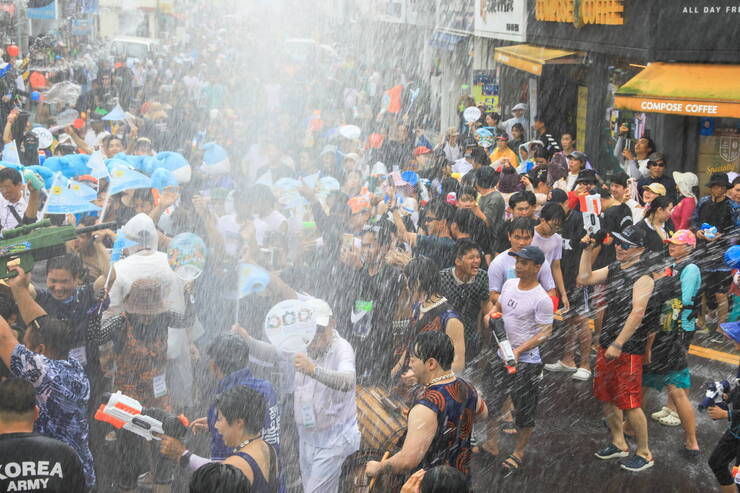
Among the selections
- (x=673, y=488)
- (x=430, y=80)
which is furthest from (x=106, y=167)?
(x=430, y=80)

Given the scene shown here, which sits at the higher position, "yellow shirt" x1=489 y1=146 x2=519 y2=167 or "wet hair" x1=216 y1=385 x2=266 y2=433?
"yellow shirt" x1=489 y1=146 x2=519 y2=167

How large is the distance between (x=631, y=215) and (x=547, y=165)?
8.72 ft

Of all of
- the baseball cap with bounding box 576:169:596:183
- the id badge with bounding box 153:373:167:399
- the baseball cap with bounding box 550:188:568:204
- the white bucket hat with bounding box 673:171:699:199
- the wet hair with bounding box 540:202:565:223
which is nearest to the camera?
the id badge with bounding box 153:373:167:399

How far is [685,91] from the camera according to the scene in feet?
35.7

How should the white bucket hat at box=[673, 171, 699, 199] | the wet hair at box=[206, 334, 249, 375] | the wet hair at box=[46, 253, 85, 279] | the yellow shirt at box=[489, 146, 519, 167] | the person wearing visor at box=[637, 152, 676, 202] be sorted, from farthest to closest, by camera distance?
the yellow shirt at box=[489, 146, 519, 167], the white bucket hat at box=[673, 171, 699, 199], the person wearing visor at box=[637, 152, 676, 202], the wet hair at box=[46, 253, 85, 279], the wet hair at box=[206, 334, 249, 375]

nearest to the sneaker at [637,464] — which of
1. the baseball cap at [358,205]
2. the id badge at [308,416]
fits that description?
the id badge at [308,416]

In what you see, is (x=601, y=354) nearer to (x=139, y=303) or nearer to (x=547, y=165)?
(x=139, y=303)

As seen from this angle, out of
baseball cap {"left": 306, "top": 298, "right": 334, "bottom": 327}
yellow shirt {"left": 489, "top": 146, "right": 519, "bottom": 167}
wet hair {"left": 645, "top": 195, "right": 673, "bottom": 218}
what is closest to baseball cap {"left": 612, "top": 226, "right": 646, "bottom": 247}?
wet hair {"left": 645, "top": 195, "right": 673, "bottom": 218}

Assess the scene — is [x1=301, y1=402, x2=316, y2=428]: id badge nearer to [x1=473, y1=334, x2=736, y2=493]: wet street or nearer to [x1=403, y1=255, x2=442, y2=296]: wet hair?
[x1=403, y1=255, x2=442, y2=296]: wet hair

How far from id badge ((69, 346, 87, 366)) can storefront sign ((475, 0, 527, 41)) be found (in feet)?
45.7

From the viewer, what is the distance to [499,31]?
19797mm

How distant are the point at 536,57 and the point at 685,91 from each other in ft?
17.8

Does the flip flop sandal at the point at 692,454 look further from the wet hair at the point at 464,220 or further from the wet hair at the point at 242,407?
the wet hair at the point at 242,407

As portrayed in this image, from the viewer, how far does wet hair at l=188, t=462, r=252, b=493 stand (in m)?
3.54
